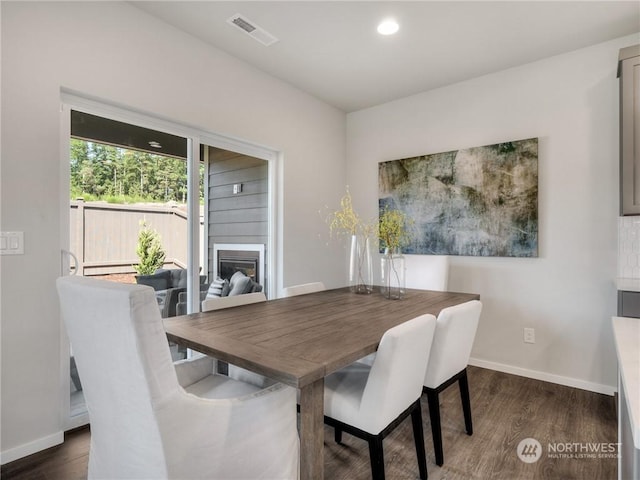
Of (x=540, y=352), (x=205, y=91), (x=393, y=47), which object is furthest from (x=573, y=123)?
(x=205, y=91)

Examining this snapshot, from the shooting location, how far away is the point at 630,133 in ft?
7.53

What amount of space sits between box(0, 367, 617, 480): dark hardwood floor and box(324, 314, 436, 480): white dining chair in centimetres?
46

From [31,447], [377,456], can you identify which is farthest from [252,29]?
[31,447]

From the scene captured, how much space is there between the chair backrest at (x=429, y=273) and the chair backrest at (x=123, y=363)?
2.28 metres

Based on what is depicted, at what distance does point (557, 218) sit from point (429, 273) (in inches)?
43.8

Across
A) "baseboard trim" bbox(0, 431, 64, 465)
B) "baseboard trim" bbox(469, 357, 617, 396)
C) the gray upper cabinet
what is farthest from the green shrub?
the gray upper cabinet

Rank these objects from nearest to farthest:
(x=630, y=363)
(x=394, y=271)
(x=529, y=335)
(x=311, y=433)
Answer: (x=630, y=363) → (x=311, y=433) → (x=394, y=271) → (x=529, y=335)

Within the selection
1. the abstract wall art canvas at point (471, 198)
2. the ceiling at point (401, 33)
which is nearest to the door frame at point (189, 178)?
the ceiling at point (401, 33)

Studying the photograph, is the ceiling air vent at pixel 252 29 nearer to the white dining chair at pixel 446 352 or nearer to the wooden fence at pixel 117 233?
the wooden fence at pixel 117 233

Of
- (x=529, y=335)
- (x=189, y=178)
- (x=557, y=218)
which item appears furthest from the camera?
(x=529, y=335)

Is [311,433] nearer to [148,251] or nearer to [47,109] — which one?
[148,251]

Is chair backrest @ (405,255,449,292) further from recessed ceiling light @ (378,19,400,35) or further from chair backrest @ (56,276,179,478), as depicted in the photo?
chair backrest @ (56,276,179,478)

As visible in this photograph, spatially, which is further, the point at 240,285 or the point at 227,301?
the point at 240,285

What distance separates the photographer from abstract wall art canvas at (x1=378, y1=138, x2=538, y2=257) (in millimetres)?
2930
